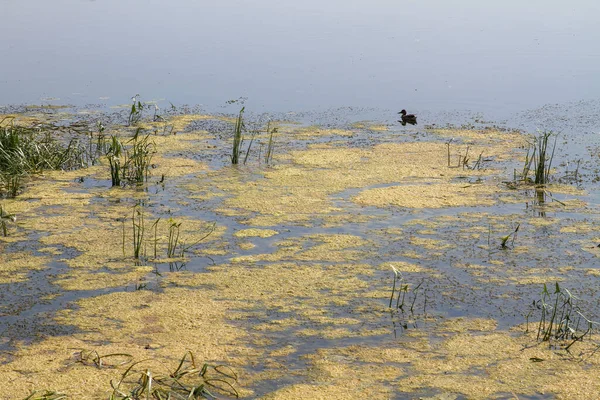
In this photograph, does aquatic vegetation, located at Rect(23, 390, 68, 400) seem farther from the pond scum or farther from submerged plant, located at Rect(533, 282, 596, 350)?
submerged plant, located at Rect(533, 282, 596, 350)

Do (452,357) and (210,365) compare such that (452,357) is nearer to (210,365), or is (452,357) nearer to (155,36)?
(210,365)

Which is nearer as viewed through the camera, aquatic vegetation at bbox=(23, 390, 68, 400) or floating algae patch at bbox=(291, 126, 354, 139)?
aquatic vegetation at bbox=(23, 390, 68, 400)

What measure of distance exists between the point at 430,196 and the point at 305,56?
6.70 meters

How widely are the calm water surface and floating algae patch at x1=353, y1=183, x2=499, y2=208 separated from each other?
2.91 meters

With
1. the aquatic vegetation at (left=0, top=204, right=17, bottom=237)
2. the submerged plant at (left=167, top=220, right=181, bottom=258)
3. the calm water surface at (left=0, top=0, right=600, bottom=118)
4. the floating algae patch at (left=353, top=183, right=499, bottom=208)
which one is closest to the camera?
the submerged plant at (left=167, top=220, right=181, bottom=258)

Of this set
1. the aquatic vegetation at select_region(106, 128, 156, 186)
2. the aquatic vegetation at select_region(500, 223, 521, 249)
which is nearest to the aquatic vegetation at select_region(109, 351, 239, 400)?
the aquatic vegetation at select_region(500, 223, 521, 249)

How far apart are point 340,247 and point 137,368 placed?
5.75 ft

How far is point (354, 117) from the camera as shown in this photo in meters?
8.41

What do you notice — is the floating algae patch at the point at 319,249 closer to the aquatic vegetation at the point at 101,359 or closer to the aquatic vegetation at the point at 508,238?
the aquatic vegetation at the point at 508,238

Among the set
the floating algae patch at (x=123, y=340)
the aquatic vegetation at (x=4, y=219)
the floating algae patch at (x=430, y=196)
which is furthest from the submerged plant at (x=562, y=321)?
the aquatic vegetation at (x=4, y=219)

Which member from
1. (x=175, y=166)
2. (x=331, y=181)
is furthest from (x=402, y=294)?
(x=175, y=166)

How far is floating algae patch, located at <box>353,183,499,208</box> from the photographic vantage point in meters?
5.48

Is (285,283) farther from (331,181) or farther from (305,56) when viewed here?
(305,56)

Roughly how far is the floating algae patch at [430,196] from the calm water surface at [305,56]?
2909mm
